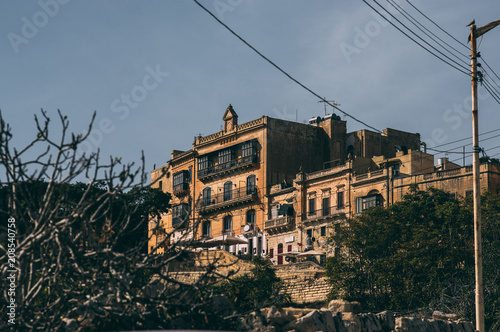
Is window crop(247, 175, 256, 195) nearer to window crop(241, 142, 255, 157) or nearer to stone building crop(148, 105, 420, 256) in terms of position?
stone building crop(148, 105, 420, 256)

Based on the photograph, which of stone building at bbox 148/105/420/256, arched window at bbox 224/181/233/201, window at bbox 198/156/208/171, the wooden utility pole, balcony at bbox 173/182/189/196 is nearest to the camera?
the wooden utility pole

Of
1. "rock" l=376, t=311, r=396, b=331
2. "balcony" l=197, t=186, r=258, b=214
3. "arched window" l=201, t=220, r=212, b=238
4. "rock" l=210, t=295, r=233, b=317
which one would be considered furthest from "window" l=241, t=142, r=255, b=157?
"rock" l=210, t=295, r=233, b=317

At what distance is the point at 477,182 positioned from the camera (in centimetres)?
2550

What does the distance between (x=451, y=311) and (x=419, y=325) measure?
13225mm

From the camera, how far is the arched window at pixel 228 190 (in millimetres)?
77812

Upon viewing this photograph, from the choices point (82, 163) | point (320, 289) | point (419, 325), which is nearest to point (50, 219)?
point (82, 163)

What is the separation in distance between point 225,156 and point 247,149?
11.7 feet

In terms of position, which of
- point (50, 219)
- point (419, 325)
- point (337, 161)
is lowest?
point (419, 325)

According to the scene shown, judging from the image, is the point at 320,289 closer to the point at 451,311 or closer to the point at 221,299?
the point at 451,311

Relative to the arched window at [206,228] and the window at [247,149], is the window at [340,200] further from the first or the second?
the arched window at [206,228]

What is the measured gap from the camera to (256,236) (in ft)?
243

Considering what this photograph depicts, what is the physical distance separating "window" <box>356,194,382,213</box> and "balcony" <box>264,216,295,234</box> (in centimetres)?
777

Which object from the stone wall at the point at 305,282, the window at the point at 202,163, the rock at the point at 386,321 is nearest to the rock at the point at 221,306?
the rock at the point at 386,321

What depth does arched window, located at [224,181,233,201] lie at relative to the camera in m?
77.8
